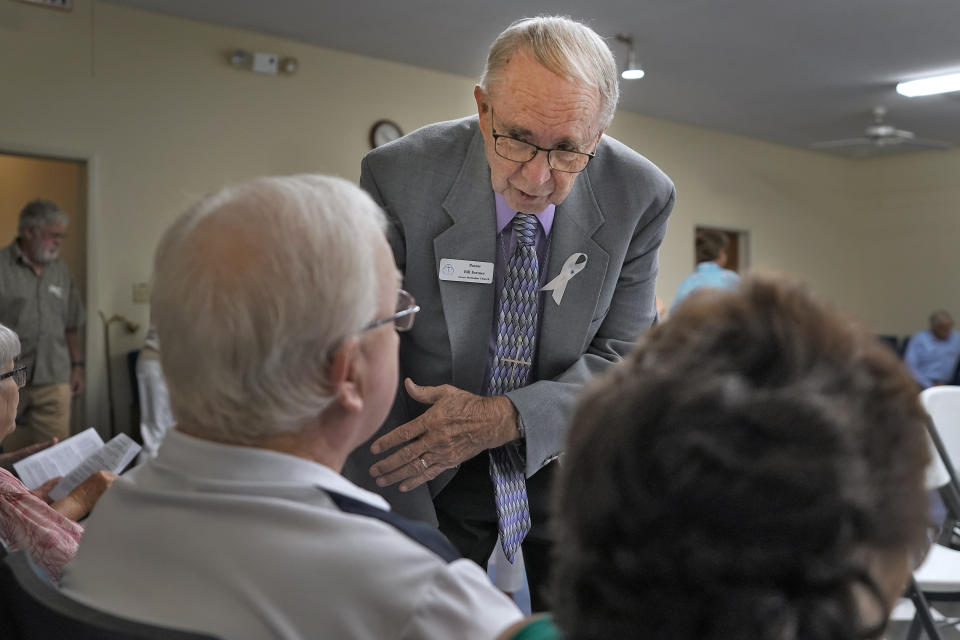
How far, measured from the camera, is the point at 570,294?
170 centimetres

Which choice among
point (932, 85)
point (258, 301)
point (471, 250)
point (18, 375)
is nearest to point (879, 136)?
point (932, 85)

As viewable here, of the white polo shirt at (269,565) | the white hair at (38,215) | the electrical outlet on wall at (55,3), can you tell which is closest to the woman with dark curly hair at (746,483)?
the white polo shirt at (269,565)

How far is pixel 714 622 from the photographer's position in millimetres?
517

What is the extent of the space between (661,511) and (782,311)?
17 cm

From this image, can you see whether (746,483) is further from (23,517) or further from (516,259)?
(23,517)

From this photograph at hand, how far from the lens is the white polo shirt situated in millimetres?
760

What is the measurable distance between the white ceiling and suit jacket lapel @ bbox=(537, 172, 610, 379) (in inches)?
195

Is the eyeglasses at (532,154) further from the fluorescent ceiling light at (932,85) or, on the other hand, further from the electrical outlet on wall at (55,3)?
the fluorescent ceiling light at (932,85)

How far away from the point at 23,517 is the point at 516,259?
1.05 meters

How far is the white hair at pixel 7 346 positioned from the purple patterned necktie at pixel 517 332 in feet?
3.50

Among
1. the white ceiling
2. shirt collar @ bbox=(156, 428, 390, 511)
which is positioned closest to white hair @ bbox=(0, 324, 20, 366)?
shirt collar @ bbox=(156, 428, 390, 511)

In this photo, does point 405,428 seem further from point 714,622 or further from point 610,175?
point 714,622

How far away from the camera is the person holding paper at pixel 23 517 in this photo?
1.62m

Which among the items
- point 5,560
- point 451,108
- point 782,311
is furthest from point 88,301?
point 782,311
